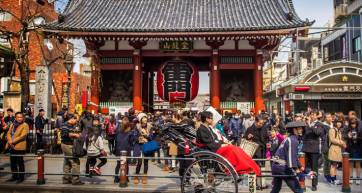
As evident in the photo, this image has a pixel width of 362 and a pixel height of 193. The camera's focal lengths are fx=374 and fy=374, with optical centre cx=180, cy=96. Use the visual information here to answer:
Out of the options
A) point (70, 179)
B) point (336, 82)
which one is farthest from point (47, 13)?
point (70, 179)

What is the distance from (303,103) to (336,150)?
1629 centimetres

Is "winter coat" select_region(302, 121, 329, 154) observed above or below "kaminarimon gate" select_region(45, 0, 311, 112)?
below

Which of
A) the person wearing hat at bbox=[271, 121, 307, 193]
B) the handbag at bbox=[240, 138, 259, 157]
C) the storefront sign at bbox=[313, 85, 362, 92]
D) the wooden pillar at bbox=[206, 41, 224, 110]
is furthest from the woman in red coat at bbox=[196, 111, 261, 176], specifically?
the storefront sign at bbox=[313, 85, 362, 92]

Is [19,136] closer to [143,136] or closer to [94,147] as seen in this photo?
[94,147]

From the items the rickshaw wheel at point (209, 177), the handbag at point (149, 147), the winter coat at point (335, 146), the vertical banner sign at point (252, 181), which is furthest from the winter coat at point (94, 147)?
the winter coat at point (335, 146)

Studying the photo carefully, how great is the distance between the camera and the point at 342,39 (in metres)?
33.7

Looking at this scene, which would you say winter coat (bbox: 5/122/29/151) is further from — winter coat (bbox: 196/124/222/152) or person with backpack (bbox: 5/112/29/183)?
winter coat (bbox: 196/124/222/152)

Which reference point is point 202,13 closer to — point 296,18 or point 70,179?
point 296,18

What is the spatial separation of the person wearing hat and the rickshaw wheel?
1.05m

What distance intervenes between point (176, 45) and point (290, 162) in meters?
15.3

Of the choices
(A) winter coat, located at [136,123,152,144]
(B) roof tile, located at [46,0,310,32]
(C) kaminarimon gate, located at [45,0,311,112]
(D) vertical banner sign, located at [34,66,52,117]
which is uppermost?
(B) roof tile, located at [46,0,310,32]

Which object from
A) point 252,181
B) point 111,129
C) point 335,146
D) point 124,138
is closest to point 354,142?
point 335,146

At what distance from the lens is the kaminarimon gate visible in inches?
795

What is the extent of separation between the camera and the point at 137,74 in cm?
2153
